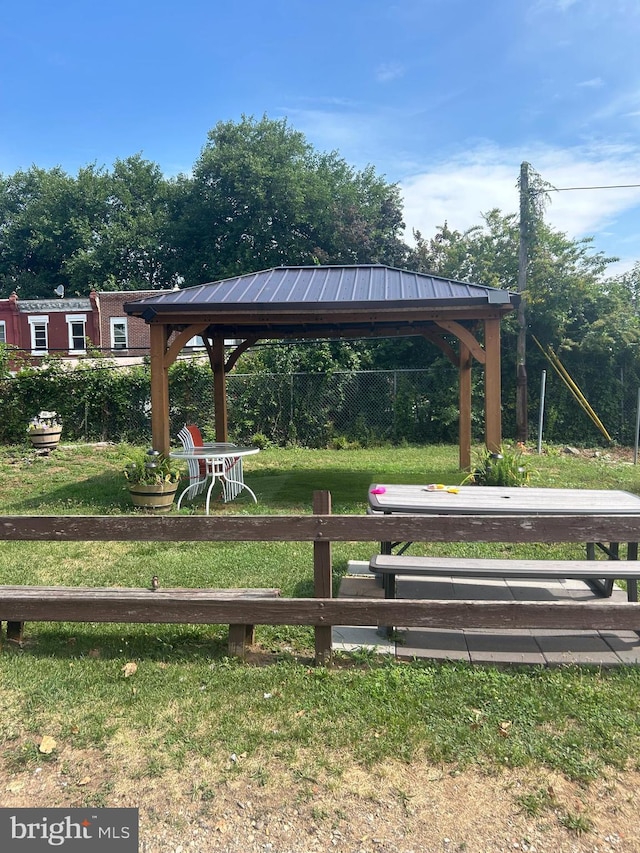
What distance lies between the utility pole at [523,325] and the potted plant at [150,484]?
8.78m

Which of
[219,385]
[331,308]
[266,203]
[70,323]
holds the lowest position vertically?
[219,385]

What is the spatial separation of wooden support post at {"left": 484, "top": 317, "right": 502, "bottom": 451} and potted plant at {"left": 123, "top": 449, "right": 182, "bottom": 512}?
383cm

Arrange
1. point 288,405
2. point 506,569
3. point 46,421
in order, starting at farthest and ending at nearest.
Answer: point 288,405
point 46,421
point 506,569

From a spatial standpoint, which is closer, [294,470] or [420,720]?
[420,720]

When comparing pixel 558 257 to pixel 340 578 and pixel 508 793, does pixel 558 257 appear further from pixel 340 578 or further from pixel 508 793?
pixel 508 793

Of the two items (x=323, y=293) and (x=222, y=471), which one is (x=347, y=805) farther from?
(x=323, y=293)

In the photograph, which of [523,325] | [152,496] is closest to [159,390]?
[152,496]

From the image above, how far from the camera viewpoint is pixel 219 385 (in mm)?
10109

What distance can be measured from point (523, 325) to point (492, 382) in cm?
716

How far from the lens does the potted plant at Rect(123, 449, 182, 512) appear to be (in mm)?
6806

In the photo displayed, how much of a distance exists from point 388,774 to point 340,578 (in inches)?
88.5

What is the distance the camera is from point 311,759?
7.32ft

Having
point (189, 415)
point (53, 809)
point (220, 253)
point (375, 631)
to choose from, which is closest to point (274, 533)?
point (375, 631)

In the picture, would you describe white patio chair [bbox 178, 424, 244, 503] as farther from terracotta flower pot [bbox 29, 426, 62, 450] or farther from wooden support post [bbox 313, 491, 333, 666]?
terracotta flower pot [bbox 29, 426, 62, 450]
